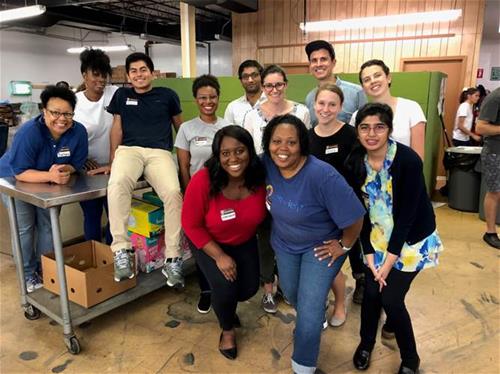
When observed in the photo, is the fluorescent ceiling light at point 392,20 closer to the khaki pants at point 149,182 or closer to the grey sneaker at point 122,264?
the khaki pants at point 149,182

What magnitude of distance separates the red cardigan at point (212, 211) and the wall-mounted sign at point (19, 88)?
1205 centimetres

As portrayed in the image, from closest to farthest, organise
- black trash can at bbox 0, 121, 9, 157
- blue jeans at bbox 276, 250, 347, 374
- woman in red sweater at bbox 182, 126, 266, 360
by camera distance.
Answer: blue jeans at bbox 276, 250, 347, 374, woman in red sweater at bbox 182, 126, 266, 360, black trash can at bbox 0, 121, 9, 157

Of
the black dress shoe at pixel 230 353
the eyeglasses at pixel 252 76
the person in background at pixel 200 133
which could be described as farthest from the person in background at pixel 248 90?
the black dress shoe at pixel 230 353

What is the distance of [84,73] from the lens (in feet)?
9.48

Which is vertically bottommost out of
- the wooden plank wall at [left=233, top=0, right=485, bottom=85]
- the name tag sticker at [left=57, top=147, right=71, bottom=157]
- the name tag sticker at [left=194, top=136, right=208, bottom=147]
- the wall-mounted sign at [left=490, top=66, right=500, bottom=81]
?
the name tag sticker at [left=57, top=147, right=71, bottom=157]

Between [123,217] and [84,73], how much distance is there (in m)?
1.23

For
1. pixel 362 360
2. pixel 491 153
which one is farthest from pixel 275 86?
pixel 491 153

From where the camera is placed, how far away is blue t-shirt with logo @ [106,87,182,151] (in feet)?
8.80

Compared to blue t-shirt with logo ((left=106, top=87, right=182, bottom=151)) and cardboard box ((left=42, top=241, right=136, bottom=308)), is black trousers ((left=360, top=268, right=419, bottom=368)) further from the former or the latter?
blue t-shirt with logo ((left=106, top=87, right=182, bottom=151))

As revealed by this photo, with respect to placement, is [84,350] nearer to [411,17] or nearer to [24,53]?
[411,17]

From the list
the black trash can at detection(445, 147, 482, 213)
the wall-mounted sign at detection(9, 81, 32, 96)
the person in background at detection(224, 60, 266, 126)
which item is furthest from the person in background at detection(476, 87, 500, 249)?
the wall-mounted sign at detection(9, 81, 32, 96)

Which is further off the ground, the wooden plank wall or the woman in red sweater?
the wooden plank wall

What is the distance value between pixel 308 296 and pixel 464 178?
399 centimetres

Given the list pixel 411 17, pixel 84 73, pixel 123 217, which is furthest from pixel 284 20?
pixel 123 217
